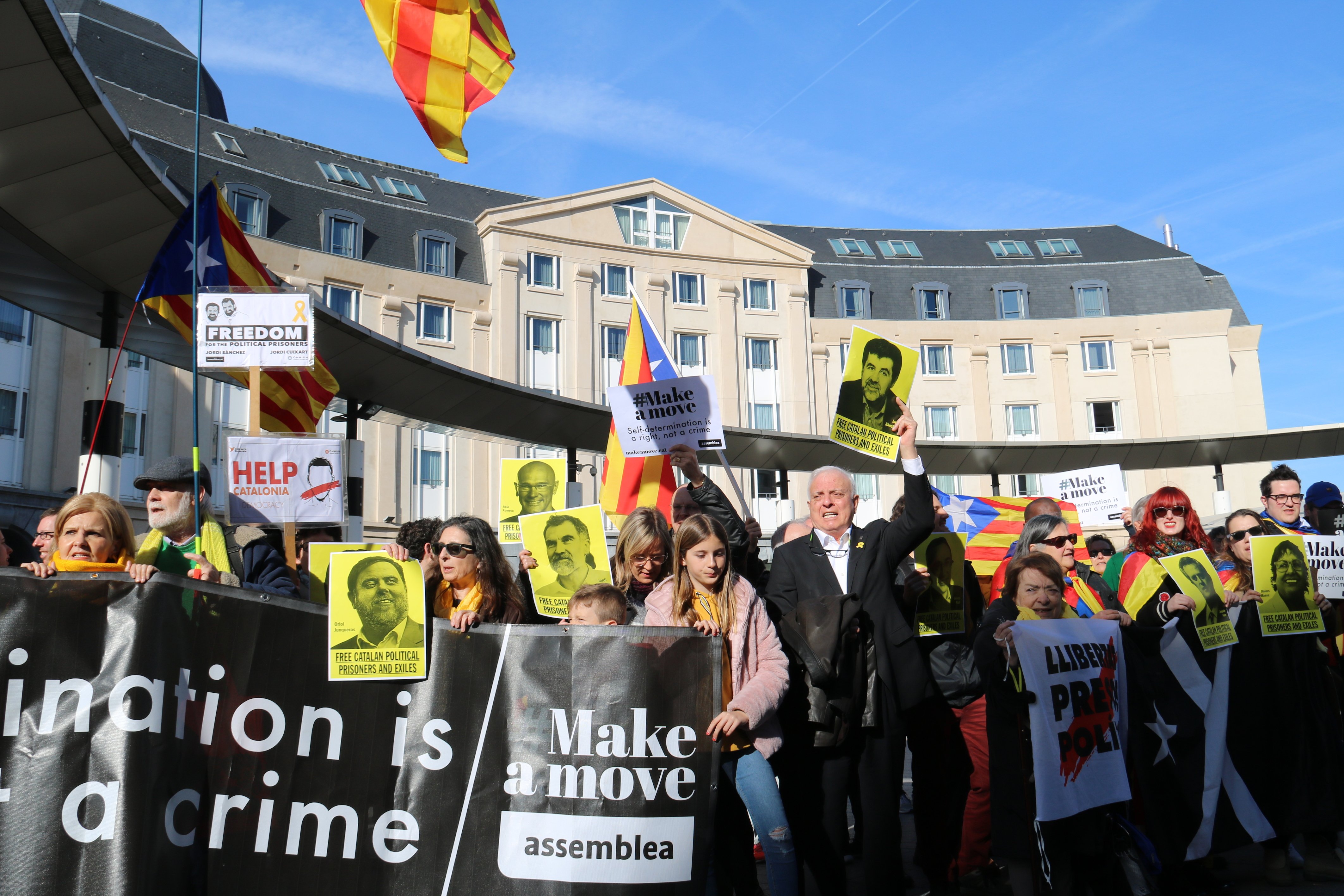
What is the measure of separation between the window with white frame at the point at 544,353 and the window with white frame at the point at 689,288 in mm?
5327

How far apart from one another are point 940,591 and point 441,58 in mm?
4761

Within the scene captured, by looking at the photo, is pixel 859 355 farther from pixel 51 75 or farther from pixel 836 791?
pixel 51 75

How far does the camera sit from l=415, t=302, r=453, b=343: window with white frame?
38312 mm

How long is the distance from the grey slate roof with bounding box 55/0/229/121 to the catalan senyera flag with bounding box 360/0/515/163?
33291mm

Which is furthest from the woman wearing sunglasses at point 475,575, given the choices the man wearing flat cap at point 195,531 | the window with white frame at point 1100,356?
the window with white frame at point 1100,356

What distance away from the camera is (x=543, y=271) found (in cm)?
4097

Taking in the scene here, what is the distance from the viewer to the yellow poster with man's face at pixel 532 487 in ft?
26.9

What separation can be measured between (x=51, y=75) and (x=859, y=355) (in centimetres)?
569

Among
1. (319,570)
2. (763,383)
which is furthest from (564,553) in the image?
(763,383)

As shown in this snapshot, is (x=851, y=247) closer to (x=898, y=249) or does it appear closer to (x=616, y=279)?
(x=898, y=249)

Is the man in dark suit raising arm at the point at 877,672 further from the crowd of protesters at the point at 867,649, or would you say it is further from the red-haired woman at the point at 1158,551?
the red-haired woman at the point at 1158,551

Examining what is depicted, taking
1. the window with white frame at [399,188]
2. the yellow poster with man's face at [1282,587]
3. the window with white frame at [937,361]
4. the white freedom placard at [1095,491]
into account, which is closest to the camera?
the yellow poster with man's face at [1282,587]

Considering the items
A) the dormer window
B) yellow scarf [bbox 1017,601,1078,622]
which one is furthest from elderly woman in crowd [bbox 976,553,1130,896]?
the dormer window

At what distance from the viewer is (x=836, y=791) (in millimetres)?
4754
